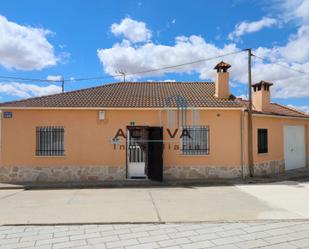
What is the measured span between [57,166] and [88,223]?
7.40 m

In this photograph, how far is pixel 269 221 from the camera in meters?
7.73

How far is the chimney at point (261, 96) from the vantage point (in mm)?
16934

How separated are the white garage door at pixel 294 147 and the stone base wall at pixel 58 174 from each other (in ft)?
29.1

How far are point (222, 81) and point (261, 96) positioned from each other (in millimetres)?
2272

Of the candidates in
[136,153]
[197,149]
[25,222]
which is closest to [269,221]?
[25,222]

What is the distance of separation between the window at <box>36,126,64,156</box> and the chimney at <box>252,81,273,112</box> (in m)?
9.44

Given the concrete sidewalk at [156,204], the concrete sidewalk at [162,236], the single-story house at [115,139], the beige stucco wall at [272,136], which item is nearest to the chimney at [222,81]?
the single-story house at [115,139]

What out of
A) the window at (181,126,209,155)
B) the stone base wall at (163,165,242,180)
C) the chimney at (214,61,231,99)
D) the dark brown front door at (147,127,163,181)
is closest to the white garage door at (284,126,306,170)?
the chimney at (214,61,231,99)

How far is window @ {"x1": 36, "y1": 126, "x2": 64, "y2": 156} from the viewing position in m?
14.7

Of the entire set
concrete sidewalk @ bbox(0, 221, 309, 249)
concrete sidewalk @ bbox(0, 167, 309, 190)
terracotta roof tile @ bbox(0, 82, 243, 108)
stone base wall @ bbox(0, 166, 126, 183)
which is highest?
terracotta roof tile @ bbox(0, 82, 243, 108)

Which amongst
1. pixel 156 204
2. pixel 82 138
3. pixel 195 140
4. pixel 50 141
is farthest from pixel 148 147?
pixel 156 204

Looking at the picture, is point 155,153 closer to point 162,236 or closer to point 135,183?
point 135,183

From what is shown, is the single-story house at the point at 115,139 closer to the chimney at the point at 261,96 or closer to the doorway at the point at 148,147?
the doorway at the point at 148,147

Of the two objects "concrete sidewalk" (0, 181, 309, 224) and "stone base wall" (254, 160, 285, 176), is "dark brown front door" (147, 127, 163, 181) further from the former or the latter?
"stone base wall" (254, 160, 285, 176)
